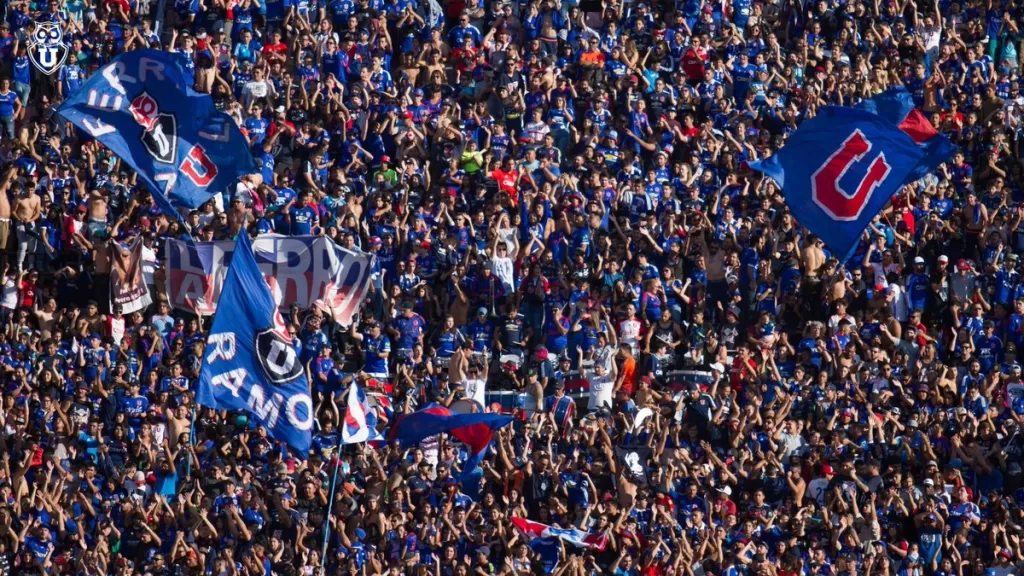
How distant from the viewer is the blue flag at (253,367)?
77.7ft

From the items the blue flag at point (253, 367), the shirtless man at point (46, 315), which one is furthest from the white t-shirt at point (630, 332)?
the blue flag at point (253, 367)

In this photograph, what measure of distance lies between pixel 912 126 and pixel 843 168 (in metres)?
2.84

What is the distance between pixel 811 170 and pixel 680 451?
11.3 ft

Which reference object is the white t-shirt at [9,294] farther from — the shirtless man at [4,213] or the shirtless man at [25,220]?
the shirtless man at [25,220]

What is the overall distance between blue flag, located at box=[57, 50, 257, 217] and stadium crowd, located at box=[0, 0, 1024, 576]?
2.16m

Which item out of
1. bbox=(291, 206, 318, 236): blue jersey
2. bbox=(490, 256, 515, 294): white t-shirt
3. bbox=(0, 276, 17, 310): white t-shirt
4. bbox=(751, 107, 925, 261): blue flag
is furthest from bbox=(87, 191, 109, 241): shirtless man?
bbox=(751, 107, 925, 261): blue flag

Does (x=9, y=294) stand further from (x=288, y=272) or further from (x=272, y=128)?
(x=272, y=128)

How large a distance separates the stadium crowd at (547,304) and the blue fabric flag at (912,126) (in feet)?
5.91

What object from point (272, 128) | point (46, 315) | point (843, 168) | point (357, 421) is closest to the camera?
point (357, 421)

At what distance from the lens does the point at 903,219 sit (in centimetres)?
3200

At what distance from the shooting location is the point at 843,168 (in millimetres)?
27781

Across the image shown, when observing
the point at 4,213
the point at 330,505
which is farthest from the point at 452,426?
the point at 4,213

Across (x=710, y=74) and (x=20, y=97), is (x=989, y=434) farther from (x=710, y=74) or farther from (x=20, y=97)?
(x=20, y=97)

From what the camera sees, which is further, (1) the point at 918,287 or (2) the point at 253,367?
(1) the point at 918,287
